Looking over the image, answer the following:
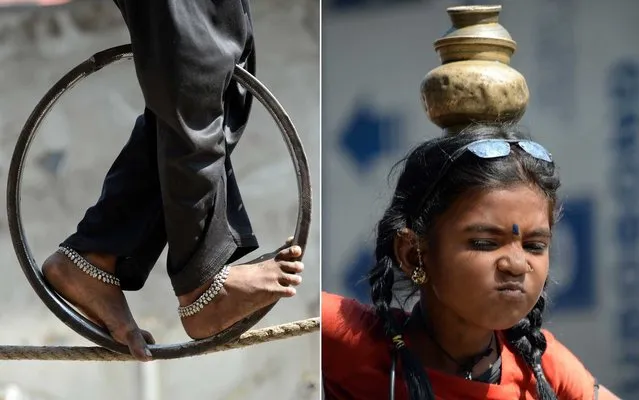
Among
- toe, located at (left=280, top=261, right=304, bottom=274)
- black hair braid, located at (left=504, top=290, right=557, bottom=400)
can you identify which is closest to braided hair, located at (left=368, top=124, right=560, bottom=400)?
black hair braid, located at (left=504, top=290, right=557, bottom=400)

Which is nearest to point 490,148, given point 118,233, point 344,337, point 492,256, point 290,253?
point 492,256

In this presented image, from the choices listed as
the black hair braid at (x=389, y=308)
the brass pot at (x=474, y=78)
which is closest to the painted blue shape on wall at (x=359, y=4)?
the brass pot at (x=474, y=78)

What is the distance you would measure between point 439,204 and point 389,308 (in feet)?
0.89

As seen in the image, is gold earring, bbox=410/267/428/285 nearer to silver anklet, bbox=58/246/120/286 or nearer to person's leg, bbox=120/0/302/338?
person's leg, bbox=120/0/302/338

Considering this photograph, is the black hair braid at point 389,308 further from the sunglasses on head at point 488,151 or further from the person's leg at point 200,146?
the person's leg at point 200,146

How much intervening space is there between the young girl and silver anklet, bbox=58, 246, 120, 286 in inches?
23.4

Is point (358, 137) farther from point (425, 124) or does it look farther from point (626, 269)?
point (626, 269)

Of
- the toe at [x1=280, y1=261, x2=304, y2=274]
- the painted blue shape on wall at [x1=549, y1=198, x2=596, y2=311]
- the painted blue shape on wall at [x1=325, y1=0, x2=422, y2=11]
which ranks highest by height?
the painted blue shape on wall at [x1=325, y1=0, x2=422, y2=11]

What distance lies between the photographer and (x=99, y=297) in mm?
2242

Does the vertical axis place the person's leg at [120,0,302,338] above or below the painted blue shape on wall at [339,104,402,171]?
above

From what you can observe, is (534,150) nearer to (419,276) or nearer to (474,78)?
(474,78)

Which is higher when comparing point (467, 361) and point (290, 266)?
point (290, 266)

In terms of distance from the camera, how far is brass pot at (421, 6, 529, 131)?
2.69 m

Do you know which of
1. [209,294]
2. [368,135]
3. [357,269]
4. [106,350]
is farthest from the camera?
[368,135]
